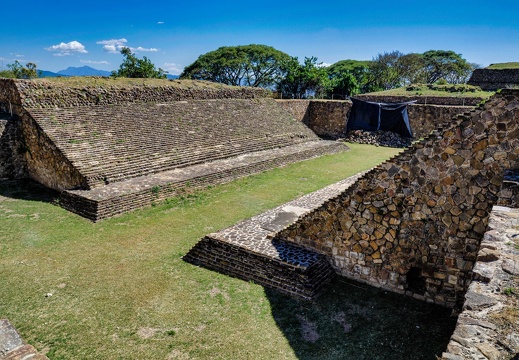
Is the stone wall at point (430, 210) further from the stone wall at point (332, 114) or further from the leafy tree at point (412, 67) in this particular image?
the leafy tree at point (412, 67)

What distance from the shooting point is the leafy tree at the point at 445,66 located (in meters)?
39.9

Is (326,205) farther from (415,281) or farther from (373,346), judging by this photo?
(373,346)

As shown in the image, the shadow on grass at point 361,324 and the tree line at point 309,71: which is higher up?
the tree line at point 309,71

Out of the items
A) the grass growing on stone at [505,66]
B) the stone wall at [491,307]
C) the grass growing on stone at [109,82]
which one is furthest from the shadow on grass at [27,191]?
the grass growing on stone at [505,66]

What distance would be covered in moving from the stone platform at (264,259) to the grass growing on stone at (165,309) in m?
0.19

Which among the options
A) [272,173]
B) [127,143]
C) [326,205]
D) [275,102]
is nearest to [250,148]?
[272,173]

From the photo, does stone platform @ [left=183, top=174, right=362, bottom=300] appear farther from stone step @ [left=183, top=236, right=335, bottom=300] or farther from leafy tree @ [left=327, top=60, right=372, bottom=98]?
leafy tree @ [left=327, top=60, right=372, bottom=98]

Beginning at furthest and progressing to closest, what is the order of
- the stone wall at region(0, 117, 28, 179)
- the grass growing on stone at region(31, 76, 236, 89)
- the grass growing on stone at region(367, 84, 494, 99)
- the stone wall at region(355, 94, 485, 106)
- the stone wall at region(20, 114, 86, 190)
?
the grass growing on stone at region(367, 84, 494, 99)
the stone wall at region(355, 94, 485, 106)
the grass growing on stone at region(31, 76, 236, 89)
the stone wall at region(0, 117, 28, 179)
the stone wall at region(20, 114, 86, 190)

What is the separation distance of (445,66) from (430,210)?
133 ft

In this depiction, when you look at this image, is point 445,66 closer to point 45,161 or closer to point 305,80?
point 305,80

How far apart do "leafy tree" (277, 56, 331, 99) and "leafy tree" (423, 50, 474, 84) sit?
48.9 feet

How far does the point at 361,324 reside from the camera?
5.30 metres

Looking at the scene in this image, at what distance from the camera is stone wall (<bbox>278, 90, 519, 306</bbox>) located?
5098 millimetres

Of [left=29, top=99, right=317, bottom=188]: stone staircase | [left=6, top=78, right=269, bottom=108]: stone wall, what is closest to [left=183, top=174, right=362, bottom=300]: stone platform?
[left=29, top=99, right=317, bottom=188]: stone staircase
